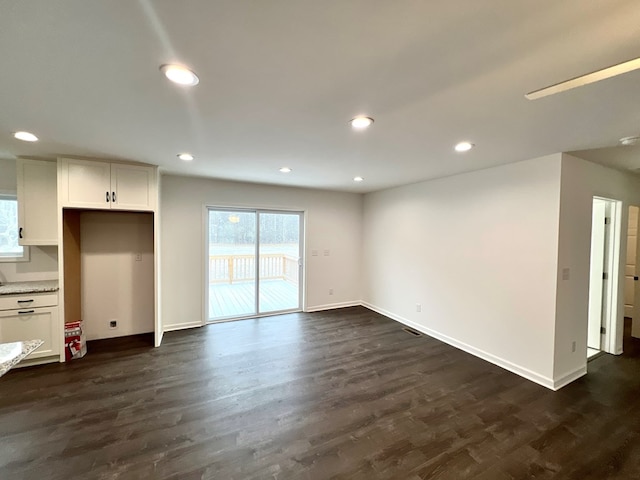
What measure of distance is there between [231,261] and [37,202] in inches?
102

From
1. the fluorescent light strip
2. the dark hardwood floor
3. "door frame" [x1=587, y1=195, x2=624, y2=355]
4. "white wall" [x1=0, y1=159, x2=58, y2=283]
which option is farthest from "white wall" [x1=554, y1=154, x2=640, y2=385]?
"white wall" [x1=0, y1=159, x2=58, y2=283]

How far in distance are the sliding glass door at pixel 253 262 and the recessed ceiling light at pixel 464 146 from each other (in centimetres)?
319

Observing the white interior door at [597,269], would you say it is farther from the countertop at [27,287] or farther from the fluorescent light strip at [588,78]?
the countertop at [27,287]

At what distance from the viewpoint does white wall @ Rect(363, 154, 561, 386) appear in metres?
2.88

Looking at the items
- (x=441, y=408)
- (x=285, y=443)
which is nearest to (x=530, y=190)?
(x=441, y=408)

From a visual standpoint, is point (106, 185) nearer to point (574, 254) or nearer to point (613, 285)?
point (574, 254)

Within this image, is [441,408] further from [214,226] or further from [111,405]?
[214,226]

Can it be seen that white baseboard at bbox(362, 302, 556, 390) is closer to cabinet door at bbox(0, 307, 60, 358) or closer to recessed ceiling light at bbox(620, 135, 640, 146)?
recessed ceiling light at bbox(620, 135, 640, 146)

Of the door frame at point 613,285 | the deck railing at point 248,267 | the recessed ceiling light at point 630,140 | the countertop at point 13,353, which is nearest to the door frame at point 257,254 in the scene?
the deck railing at point 248,267

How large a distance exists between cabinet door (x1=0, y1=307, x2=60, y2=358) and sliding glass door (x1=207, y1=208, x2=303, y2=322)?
1898 mm

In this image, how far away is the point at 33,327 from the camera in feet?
10.2

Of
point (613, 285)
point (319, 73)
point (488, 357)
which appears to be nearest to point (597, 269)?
point (613, 285)

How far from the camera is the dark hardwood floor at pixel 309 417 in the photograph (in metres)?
1.84

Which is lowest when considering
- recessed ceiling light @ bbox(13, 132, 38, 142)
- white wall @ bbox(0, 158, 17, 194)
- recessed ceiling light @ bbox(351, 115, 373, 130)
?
white wall @ bbox(0, 158, 17, 194)
